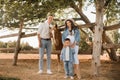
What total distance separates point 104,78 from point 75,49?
4.40 ft

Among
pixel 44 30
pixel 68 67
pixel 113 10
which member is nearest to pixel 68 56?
pixel 68 67

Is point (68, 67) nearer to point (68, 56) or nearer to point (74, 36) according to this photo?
point (68, 56)

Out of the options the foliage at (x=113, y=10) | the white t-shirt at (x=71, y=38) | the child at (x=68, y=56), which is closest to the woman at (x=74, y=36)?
the white t-shirt at (x=71, y=38)

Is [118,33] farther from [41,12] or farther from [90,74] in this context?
[90,74]

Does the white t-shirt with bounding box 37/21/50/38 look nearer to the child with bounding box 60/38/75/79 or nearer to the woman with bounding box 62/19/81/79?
the woman with bounding box 62/19/81/79

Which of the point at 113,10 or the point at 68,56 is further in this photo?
the point at 113,10

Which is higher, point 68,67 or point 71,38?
point 71,38

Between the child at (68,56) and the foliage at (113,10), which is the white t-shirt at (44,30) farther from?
the foliage at (113,10)

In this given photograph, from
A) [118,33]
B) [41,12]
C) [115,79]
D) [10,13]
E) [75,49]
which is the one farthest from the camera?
[118,33]

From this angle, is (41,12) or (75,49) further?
(41,12)

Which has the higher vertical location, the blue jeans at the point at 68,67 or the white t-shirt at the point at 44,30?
the white t-shirt at the point at 44,30


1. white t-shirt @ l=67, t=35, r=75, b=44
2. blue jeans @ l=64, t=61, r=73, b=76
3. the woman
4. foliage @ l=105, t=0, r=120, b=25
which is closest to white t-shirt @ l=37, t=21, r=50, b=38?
the woman

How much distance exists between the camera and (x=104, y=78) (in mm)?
10125

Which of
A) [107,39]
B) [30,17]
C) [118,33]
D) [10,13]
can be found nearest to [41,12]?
[30,17]
